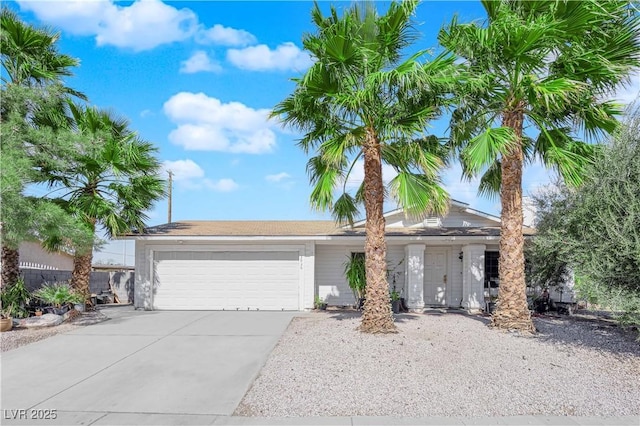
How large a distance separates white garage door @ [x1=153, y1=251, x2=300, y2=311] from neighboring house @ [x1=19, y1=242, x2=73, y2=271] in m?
5.95

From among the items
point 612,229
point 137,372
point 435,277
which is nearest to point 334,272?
point 435,277

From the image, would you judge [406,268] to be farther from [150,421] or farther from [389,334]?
[150,421]

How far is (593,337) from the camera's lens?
909cm

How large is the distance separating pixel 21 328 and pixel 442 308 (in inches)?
478

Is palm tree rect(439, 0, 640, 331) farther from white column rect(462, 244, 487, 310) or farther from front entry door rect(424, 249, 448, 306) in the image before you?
front entry door rect(424, 249, 448, 306)

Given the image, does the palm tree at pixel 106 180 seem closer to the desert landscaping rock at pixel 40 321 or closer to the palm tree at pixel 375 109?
the desert landscaping rock at pixel 40 321

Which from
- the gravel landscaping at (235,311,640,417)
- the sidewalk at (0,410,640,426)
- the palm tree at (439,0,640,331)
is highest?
the palm tree at (439,0,640,331)

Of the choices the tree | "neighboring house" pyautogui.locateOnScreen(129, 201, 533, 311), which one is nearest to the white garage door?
Result: "neighboring house" pyautogui.locateOnScreen(129, 201, 533, 311)

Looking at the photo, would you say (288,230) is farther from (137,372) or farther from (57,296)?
(137,372)

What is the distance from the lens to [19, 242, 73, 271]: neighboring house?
19078mm

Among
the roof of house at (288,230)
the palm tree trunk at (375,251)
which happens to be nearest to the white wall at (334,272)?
the roof of house at (288,230)

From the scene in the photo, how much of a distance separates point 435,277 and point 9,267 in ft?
42.2

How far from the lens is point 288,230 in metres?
15.4

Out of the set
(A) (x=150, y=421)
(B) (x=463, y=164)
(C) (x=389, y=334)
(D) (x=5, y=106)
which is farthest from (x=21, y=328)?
(B) (x=463, y=164)
